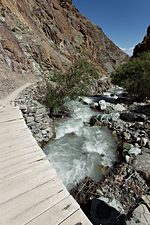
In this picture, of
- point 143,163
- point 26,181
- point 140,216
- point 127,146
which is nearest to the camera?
point 26,181

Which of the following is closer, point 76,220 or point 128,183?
point 76,220

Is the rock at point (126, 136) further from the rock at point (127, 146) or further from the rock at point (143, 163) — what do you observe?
the rock at point (143, 163)

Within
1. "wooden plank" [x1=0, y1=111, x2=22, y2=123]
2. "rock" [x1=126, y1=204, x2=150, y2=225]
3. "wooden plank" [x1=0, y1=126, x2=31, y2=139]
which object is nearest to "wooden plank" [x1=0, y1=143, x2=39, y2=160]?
"wooden plank" [x1=0, y1=126, x2=31, y2=139]

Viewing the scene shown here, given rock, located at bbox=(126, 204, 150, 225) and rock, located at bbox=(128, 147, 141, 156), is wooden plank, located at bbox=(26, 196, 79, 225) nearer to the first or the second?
rock, located at bbox=(126, 204, 150, 225)

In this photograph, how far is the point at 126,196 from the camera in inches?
218

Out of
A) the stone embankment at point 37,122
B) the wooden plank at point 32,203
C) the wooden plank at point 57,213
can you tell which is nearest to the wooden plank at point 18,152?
the wooden plank at point 32,203

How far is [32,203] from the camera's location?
2.20m

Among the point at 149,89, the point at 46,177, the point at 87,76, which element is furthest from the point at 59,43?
the point at 46,177

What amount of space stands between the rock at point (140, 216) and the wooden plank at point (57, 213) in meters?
1.38

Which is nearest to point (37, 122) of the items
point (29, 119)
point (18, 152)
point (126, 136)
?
point (29, 119)

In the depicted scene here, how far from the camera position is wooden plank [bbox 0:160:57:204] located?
2318 mm

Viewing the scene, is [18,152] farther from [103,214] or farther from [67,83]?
[67,83]

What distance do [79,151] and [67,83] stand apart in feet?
15.4

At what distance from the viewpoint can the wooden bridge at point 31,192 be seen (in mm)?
2039
